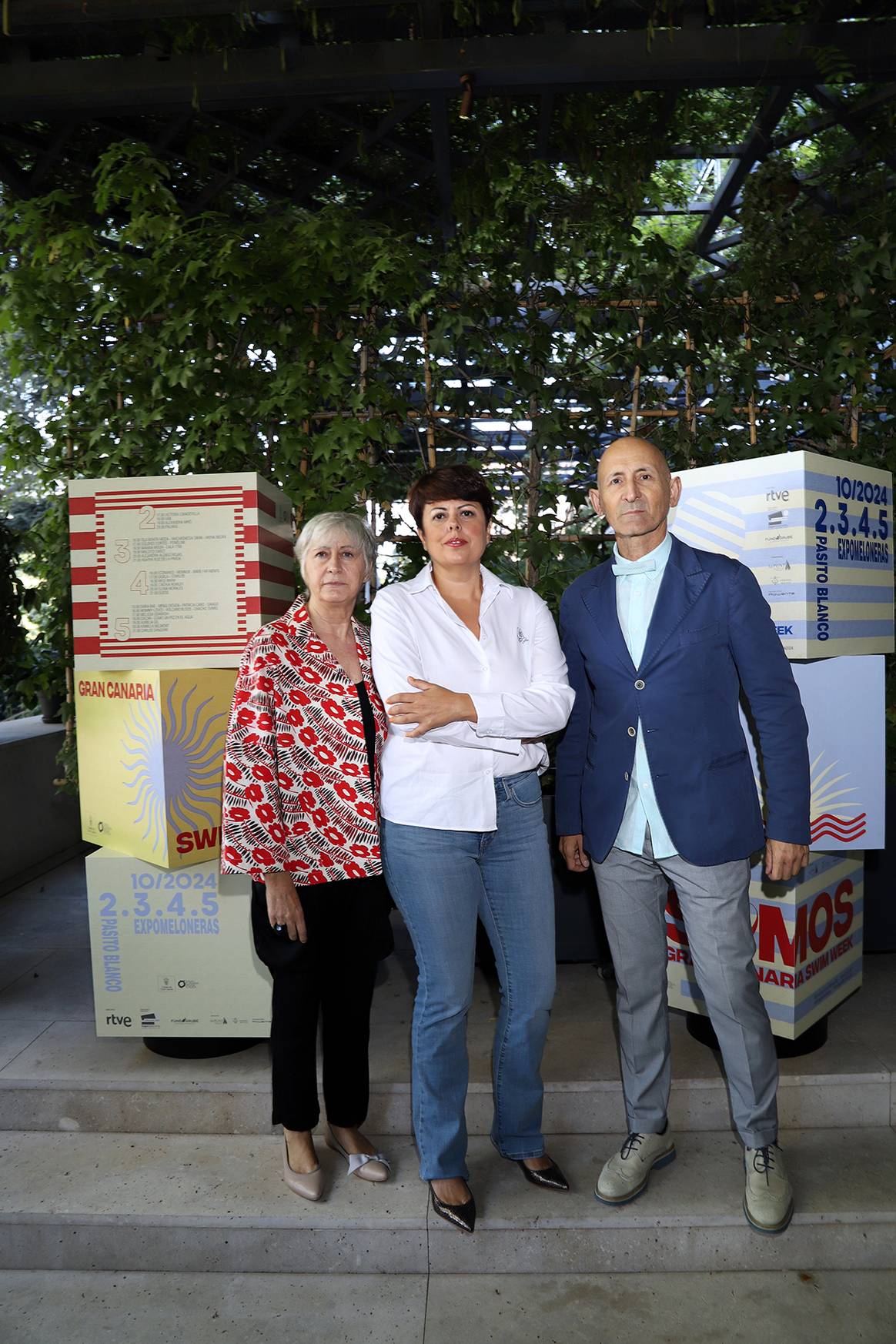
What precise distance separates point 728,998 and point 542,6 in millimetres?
4062

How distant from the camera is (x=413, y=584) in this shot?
2.10 m

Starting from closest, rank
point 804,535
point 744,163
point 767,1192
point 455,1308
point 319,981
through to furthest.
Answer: point 455,1308
point 767,1192
point 319,981
point 804,535
point 744,163

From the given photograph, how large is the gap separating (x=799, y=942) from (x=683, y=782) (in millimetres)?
802

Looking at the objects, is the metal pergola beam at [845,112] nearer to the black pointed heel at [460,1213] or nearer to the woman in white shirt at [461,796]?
the woman in white shirt at [461,796]

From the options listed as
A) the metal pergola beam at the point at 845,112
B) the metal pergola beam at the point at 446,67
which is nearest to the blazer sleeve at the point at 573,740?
the metal pergola beam at the point at 446,67

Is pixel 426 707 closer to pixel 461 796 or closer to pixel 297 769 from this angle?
pixel 461 796

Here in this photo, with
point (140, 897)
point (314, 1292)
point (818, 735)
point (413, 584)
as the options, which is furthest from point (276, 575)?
point (314, 1292)

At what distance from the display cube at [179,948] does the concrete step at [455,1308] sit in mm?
645

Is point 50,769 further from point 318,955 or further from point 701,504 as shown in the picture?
point 701,504

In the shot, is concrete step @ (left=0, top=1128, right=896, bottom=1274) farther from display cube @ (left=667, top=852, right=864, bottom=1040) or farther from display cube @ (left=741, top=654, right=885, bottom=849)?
display cube @ (left=741, top=654, right=885, bottom=849)

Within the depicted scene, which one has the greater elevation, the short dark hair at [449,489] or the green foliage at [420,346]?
the green foliage at [420,346]

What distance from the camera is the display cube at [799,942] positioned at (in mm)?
2502

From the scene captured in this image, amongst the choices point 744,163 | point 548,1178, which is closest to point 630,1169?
point 548,1178

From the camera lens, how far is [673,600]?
2035mm
